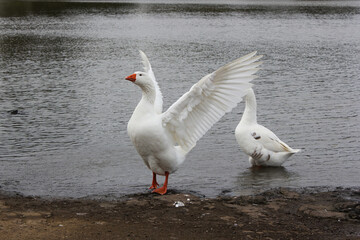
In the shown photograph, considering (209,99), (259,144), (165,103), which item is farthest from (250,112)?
(165,103)

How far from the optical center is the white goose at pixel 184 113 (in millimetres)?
8578

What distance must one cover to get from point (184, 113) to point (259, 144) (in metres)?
3.13

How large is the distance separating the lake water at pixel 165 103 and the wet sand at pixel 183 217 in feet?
3.78

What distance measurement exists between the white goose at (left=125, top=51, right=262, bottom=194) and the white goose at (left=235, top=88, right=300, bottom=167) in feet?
7.87

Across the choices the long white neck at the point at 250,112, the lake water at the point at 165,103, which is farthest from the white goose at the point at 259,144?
the lake water at the point at 165,103

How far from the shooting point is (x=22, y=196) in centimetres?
901

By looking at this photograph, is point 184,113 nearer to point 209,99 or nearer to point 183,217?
point 209,99

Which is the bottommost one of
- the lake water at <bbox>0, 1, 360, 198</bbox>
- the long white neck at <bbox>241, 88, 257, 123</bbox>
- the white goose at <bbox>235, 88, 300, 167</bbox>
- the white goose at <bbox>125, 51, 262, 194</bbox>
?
the lake water at <bbox>0, 1, 360, 198</bbox>

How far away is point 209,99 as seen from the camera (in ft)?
29.0

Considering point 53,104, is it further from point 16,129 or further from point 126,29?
point 126,29

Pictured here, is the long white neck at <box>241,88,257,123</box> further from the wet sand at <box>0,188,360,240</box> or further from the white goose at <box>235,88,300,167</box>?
the wet sand at <box>0,188,360,240</box>

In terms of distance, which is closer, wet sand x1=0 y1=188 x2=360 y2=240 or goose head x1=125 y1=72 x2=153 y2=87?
wet sand x1=0 y1=188 x2=360 y2=240

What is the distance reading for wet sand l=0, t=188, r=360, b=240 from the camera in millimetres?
6957

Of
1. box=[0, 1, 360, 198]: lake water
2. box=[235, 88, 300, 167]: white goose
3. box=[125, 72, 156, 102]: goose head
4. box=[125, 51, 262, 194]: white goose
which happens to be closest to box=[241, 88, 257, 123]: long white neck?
box=[235, 88, 300, 167]: white goose
